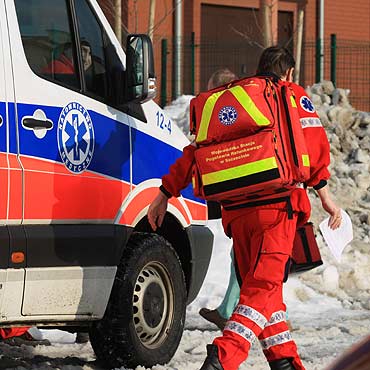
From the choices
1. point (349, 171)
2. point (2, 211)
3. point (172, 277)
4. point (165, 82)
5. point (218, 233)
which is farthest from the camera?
point (165, 82)

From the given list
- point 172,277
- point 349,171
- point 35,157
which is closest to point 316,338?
point 172,277

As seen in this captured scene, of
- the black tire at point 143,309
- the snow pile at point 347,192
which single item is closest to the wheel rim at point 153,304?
the black tire at point 143,309

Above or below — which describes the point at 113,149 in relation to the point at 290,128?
below

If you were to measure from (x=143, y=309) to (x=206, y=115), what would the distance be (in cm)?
133

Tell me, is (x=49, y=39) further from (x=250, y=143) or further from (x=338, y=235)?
(x=338, y=235)

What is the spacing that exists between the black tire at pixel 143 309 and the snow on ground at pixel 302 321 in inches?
5.2

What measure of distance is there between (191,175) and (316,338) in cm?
236

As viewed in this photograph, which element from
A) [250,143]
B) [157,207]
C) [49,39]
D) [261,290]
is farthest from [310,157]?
[49,39]

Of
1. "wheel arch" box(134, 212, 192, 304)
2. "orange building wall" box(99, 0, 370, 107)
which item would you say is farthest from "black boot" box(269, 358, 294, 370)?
"orange building wall" box(99, 0, 370, 107)

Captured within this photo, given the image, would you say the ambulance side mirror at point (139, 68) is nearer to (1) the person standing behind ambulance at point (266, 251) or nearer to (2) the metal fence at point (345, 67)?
(1) the person standing behind ambulance at point (266, 251)

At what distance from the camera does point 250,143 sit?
485 centimetres

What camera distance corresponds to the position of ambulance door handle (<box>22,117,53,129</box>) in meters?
4.93

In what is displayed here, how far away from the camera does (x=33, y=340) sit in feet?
22.4

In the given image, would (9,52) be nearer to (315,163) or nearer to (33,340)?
(315,163)
